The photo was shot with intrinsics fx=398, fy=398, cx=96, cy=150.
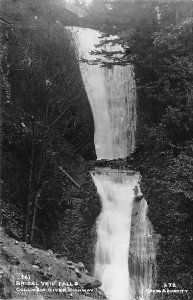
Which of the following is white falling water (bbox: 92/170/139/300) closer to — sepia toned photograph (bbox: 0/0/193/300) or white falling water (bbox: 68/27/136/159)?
sepia toned photograph (bbox: 0/0/193/300)

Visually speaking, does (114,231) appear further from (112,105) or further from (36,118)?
(112,105)

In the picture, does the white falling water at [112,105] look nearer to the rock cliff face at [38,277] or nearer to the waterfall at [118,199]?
the waterfall at [118,199]

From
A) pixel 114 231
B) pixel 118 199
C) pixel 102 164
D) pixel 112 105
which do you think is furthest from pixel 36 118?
pixel 112 105

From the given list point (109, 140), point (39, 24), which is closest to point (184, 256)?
point (109, 140)

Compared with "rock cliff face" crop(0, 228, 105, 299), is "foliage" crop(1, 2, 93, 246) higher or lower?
higher

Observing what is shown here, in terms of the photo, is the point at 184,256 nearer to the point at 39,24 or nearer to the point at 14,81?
the point at 14,81

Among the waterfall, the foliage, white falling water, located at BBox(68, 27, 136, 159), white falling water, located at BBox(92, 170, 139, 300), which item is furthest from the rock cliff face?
white falling water, located at BBox(68, 27, 136, 159)

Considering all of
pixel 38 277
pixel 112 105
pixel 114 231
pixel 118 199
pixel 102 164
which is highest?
→ pixel 112 105
